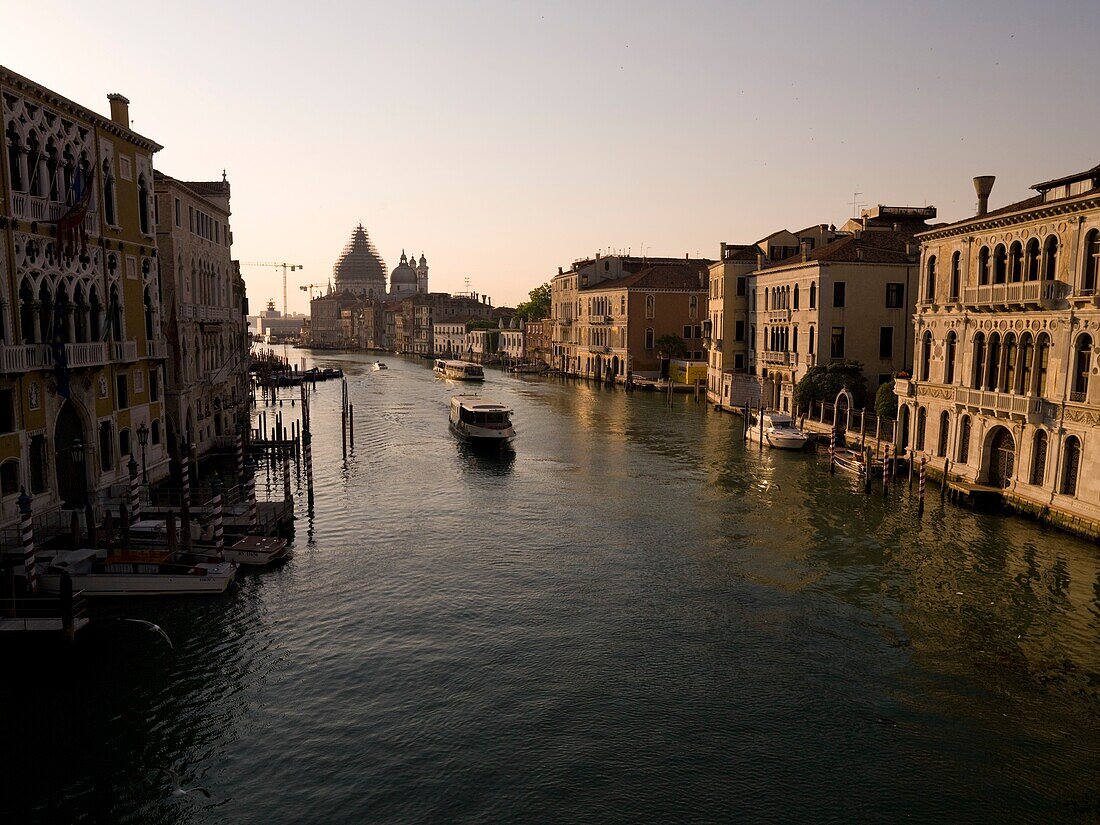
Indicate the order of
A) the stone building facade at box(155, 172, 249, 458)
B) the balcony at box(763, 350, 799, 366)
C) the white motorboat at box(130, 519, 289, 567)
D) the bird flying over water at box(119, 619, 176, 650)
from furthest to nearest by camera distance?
the balcony at box(763, 350, 799, 366) < the stone building facade at box(155, 172, 249, 458) < the white motorboat at box(130, 519, 289, 567) < the bird flying over water at box(119, 619, 176, 650)

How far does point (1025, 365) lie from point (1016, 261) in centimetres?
358

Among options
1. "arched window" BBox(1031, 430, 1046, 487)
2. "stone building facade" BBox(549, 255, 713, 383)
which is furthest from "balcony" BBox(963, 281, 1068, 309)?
"stone building facade" BBox(549, 255, 713, 383)

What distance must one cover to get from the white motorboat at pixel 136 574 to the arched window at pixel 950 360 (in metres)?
26.4

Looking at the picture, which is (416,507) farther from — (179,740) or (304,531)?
(179,740)

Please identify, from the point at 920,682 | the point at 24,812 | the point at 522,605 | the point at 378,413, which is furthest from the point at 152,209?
the point at 378,413

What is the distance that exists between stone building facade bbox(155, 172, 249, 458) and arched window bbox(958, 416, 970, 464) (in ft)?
91.4

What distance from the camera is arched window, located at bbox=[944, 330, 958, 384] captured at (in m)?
31.6

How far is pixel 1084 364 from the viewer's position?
24703mm

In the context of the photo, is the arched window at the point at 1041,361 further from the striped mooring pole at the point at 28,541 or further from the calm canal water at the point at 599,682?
the striped mooring pole at the point at 28,541

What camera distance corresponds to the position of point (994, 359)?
95.4 feet

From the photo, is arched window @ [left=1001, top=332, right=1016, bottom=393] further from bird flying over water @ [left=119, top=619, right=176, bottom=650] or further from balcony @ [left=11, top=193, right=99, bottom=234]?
balcony @ [left=11, top=193, right=99, bottom=234]

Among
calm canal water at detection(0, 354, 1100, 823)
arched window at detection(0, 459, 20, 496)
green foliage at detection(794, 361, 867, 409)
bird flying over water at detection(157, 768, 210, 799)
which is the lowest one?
bird flying over water at detection(157, 768, 210, 799)

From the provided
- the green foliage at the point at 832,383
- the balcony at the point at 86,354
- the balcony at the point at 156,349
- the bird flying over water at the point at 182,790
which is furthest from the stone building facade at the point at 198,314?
the green foliage at the point at 832,383

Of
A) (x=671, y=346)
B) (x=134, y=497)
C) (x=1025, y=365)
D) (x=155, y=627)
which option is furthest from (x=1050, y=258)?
(x=671, y=346)
